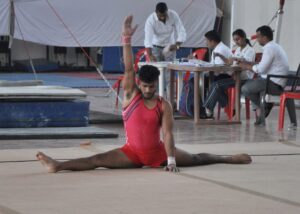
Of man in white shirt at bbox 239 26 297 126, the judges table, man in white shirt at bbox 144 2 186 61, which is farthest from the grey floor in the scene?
man in white shirt at bbox 144 2 186 61

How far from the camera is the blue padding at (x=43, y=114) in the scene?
10484 millimetres

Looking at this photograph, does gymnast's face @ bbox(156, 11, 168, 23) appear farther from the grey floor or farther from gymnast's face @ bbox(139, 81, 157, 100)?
gymnast's face @ bbox(139, 81, 157, 100)

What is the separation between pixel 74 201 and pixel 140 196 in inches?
20.0

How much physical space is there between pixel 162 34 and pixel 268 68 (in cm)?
281

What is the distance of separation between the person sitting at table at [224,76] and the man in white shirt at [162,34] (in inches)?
58.7

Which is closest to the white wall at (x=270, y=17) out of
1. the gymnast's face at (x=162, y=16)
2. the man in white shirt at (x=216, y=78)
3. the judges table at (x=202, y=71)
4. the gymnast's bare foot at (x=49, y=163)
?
the gymnast's face at (x=162, y=16)

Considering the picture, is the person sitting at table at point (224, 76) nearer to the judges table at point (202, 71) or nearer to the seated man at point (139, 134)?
the judges table at point (202, 71)

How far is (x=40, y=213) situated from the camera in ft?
18.8

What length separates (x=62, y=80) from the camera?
752 inches

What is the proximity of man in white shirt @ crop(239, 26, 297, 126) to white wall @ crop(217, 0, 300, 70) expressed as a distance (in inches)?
115

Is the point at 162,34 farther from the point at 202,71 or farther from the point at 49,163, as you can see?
the point at 49,163

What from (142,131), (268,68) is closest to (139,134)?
(142,131)

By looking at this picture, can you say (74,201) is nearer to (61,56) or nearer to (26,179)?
(26,179)

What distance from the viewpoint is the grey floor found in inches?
236
